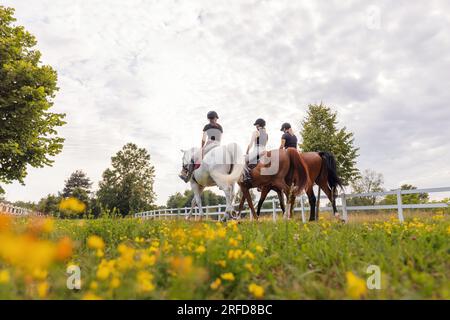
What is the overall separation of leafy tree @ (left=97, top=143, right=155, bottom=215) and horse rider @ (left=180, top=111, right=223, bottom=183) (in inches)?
1508

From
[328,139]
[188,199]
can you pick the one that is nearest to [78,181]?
[188,199]

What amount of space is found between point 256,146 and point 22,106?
11262 millimetres

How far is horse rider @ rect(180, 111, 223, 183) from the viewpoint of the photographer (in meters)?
8.59

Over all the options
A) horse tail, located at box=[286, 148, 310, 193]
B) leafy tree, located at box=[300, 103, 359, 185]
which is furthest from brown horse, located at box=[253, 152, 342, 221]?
leafy tree, located at box=[300, 103, 359, 185]

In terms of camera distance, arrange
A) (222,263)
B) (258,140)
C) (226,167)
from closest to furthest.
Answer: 1. (222,263)
2. (226,167)
3. (258,140)

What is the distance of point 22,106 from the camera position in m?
13.7

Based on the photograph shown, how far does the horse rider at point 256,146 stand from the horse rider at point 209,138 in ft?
3.78

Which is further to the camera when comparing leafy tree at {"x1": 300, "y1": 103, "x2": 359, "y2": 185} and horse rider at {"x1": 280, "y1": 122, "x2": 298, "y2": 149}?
leafy tree at {"x1": 300, "y1": 103, "x2": 359, "y2": 185}

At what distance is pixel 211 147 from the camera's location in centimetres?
852

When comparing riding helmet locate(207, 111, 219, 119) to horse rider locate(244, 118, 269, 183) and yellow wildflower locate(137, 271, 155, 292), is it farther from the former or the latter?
yellow wildflower locate(137, 271, 155, 292)

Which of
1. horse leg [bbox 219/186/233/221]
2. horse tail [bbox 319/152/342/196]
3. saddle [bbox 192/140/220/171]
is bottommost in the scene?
horse leg [bbox 219/186/233/221]

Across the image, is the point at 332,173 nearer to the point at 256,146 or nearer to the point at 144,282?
the point at 256,146

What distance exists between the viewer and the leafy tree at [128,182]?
47594mm
